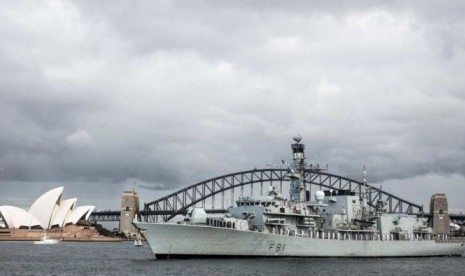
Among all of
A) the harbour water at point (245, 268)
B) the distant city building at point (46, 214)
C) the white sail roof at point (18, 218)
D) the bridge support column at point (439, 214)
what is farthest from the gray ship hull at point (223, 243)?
the white sail roof at point (18, 218)

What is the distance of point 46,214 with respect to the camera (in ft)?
582

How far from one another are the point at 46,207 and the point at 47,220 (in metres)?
3.79

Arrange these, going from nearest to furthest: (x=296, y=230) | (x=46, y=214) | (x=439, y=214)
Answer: (x=296, y=230), (x=46, y=214), (x=439, y=214)

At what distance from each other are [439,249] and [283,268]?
40.6 metres

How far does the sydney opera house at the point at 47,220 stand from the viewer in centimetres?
17750

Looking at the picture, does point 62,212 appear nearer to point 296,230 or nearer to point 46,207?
point 46,207

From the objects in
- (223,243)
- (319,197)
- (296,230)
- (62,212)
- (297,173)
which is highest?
(297,173)

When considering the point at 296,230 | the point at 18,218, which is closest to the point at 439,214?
the point at 18,218

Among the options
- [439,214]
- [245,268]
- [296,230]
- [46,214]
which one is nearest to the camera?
[245,268]

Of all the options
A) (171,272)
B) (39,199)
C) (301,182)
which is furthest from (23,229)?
(171,272)

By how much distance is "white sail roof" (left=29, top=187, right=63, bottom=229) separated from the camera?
177 meters

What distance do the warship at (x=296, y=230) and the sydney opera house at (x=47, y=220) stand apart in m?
115

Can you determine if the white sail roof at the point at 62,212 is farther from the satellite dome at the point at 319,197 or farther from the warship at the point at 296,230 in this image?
the satellite dome at the point at 319,197

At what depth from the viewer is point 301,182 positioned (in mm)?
79000
